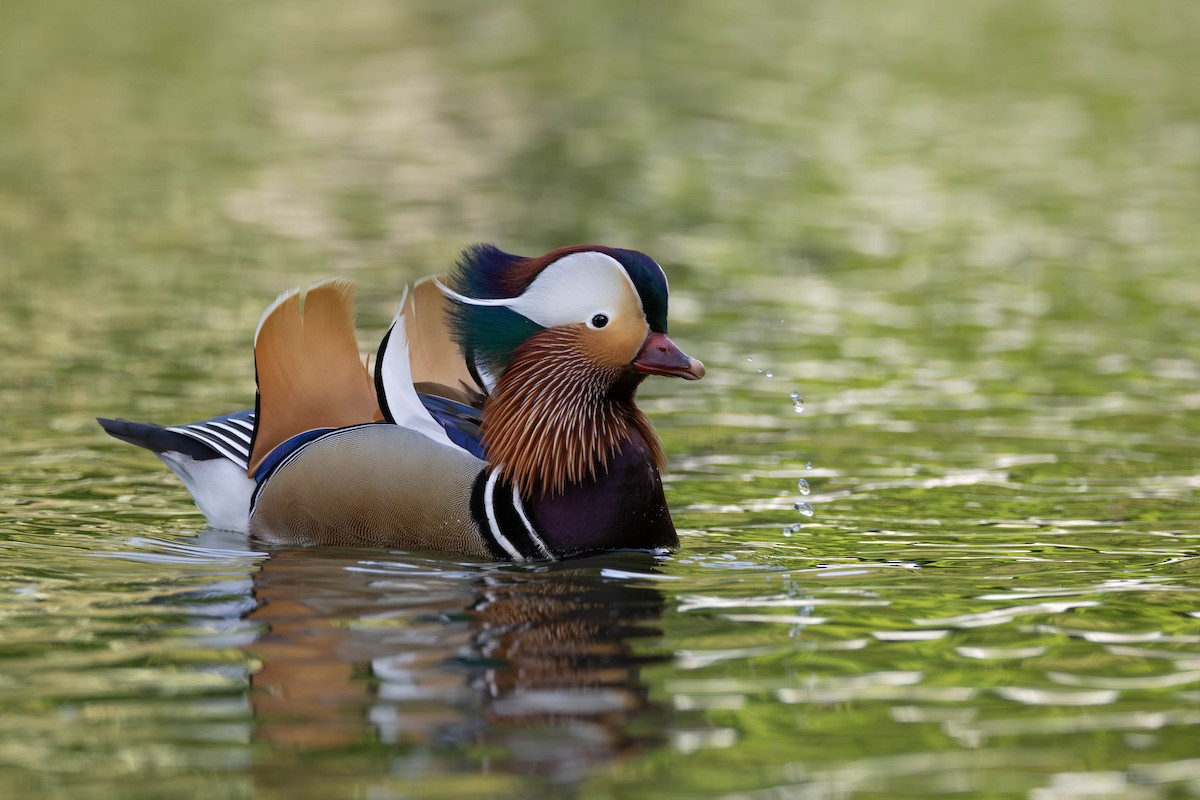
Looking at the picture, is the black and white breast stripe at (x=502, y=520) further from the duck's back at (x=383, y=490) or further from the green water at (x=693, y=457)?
the green water at (x=693, y=457)

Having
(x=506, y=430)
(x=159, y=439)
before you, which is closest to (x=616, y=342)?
(x=506, y=430)

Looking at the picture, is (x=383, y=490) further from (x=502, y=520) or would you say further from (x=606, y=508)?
(x=606, y=508)

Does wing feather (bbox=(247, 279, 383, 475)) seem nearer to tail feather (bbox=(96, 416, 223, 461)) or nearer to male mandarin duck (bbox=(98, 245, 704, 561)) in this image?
male mandarin duck (bbox=(98, 245, 704, 561))

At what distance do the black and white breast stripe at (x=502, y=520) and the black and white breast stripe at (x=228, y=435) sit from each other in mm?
1171

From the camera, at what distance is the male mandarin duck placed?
7.46 metres

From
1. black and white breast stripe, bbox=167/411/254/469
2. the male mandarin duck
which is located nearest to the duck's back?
the male mandarin duck

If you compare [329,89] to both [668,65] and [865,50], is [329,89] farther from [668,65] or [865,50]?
[865,50]

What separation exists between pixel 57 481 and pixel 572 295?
339 centimetres

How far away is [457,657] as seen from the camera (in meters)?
6.27

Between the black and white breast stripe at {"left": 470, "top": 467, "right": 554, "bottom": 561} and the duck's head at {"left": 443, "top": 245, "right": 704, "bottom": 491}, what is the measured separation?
9cm

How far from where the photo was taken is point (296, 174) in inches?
839

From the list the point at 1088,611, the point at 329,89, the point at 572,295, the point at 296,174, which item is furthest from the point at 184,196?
the point at 1088,611

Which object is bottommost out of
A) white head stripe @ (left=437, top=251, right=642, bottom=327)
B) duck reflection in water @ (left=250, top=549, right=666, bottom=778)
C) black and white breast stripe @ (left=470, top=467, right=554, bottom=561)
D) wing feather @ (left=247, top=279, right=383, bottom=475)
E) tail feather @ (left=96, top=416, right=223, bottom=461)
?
duck reflection in water @ (left=250, top=549, right=666, bottom=778)

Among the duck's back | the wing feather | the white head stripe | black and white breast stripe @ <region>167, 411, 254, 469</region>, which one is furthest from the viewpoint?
black and white breast stripe @ <region>167, 411, 254, 469</region>
